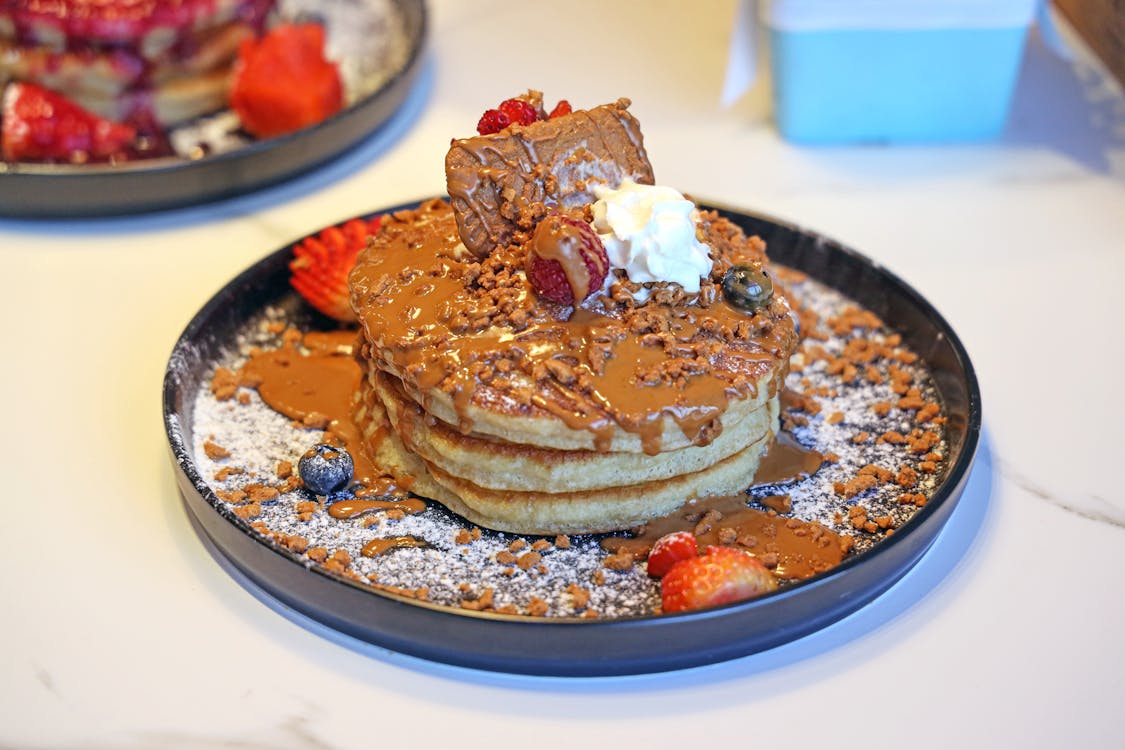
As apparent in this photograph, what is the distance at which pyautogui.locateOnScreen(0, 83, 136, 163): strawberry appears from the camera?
3010mm

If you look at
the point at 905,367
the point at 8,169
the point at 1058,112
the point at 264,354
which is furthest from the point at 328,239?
the point at 1058,112

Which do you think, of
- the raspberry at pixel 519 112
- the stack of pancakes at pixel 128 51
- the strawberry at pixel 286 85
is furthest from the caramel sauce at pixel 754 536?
the stack of pancakes at pixel 128 51

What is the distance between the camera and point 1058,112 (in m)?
3.52

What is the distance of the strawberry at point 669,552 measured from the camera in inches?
70.6

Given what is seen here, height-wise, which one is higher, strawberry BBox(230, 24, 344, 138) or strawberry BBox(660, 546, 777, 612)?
strawberry BBox(230, 24, 344, 138)

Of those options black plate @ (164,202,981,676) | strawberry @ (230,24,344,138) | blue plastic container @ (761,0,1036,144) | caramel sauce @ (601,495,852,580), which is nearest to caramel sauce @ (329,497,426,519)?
black plate @ (164,202,981,676)

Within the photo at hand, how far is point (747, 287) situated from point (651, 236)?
188 mm

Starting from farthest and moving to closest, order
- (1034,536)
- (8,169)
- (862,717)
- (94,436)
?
1. (8,169)
2. (94,436)
3. (1034,536)
4. (862,717)

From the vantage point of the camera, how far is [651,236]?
1.88m

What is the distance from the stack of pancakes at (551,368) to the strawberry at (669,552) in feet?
0.43

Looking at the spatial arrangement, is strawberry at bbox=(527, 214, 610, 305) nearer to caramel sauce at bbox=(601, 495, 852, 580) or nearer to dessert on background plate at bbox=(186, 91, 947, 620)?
dessert on background plate at bbox=(186, 91, 947, 620)

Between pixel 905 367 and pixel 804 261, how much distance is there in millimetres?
385

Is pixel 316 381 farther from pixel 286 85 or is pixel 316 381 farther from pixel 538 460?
pixel 286 85

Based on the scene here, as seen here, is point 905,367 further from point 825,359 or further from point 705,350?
point 705,350
